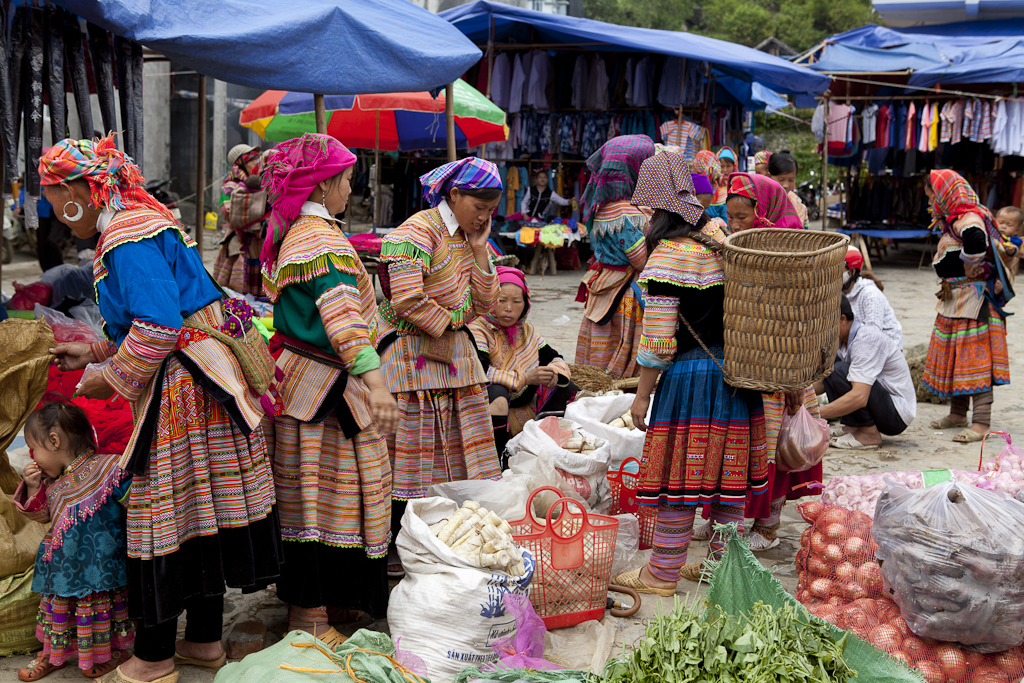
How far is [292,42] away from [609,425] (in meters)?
2.51

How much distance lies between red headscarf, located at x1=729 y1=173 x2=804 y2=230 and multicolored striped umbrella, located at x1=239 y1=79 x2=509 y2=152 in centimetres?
409

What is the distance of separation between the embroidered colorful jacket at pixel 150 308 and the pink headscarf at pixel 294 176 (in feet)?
0.93

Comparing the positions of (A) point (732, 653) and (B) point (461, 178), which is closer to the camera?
(A) point (732, 653)

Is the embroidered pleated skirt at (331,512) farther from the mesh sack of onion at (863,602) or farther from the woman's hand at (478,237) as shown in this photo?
the mesh sack of onion at (863,602)

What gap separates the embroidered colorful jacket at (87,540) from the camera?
9.29 ft

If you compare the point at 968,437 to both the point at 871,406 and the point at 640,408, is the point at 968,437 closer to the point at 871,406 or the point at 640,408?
the point at 871,406

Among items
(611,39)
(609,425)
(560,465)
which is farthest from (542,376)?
(611,39)

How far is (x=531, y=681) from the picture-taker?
226 centimetres

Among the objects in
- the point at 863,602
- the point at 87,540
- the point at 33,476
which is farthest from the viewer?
the point at 863,602

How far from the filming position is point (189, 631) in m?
3.01

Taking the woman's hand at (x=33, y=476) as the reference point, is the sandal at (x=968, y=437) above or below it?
below

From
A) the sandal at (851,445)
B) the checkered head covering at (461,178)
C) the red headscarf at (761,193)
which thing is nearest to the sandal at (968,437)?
the sandal at (851,445)

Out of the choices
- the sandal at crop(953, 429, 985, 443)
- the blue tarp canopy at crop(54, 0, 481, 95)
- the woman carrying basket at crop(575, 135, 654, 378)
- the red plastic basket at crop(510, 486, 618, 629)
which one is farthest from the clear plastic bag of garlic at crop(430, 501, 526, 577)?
the sandal at crop(953, 429, 985, 443)

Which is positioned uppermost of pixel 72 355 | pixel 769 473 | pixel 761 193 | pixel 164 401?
pixel 761 193
